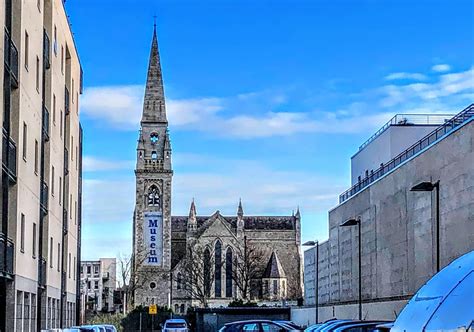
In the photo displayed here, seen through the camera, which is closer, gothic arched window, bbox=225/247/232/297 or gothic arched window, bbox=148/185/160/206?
gothic arched window, bbox=225/247/232/297

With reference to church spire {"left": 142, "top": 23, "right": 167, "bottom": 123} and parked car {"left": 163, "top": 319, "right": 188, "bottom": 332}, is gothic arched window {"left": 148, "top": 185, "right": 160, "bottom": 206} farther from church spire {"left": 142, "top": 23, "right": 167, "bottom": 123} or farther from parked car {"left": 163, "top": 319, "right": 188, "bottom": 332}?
parked car {"left": 163, "top": 319, "right": 188, "bottom": 332}

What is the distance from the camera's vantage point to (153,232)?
12606 centimetres

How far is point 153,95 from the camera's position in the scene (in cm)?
13088

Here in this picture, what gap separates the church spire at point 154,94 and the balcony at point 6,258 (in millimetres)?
105095

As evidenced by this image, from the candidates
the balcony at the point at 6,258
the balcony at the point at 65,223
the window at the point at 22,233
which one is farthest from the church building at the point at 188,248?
the balcony at the point at 6,258

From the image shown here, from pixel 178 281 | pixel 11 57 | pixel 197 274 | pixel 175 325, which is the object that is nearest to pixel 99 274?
pixel 178 281

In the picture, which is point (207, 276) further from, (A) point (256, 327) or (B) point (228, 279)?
(A) point (256, 327)

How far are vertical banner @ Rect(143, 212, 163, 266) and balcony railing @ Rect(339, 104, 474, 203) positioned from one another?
65.6 meters

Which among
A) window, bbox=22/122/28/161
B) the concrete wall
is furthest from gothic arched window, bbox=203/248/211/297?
window, bbox=22/122/28/161

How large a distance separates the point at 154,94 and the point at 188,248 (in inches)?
924

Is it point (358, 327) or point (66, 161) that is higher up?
point (66, 161)

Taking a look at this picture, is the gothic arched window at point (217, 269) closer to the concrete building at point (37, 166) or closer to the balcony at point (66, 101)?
the concrete building at point (37, 166)

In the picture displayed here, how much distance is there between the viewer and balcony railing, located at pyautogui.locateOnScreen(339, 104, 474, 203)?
35.1 m

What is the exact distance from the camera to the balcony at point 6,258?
23.6m
